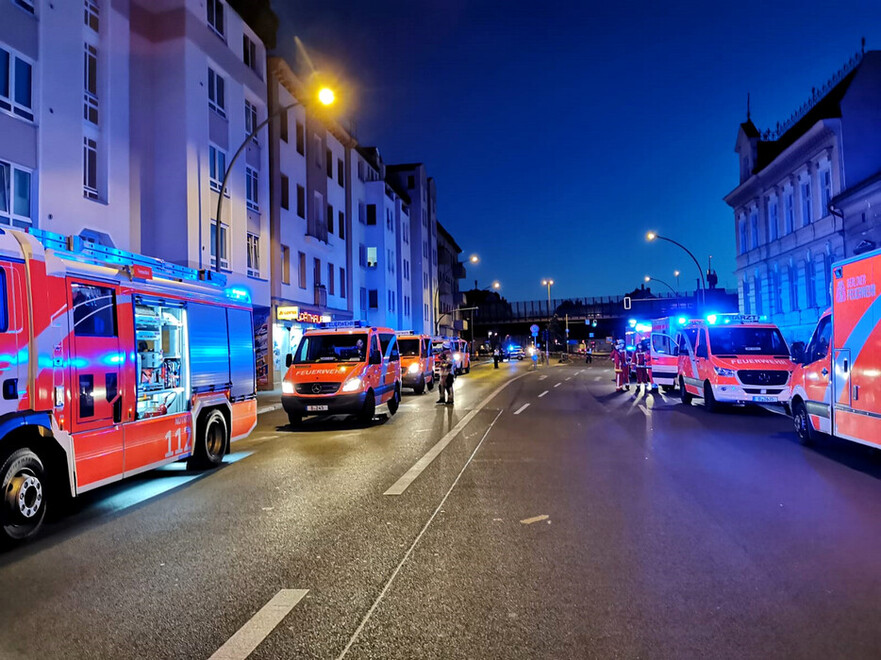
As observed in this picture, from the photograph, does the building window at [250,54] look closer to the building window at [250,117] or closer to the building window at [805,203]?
the building window at [250,117]

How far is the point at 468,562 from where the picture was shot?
16.3ft

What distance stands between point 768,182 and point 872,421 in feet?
116

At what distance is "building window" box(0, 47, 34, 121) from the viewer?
1531 cm

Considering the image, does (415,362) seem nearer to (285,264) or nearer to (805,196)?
(285,264)

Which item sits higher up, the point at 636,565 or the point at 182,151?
the point at 182,151

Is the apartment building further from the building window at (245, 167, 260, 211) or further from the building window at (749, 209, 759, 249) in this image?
the building window at (245, 167, 260, 211)

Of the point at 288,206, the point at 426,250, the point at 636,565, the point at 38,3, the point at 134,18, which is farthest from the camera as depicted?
the point at 426,250

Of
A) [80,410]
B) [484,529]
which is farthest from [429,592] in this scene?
[80,410]

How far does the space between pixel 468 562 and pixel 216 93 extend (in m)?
23.6

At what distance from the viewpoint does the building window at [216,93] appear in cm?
2359

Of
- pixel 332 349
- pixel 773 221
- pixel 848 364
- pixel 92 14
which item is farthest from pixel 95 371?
pixel 773 221

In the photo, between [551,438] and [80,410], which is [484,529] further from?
[551,438]

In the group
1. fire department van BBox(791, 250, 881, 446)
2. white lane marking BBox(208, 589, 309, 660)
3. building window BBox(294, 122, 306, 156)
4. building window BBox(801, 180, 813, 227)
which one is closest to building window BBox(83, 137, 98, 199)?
building window BBox(294, 122, 306, 156)

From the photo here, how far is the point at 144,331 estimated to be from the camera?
26.0ft
